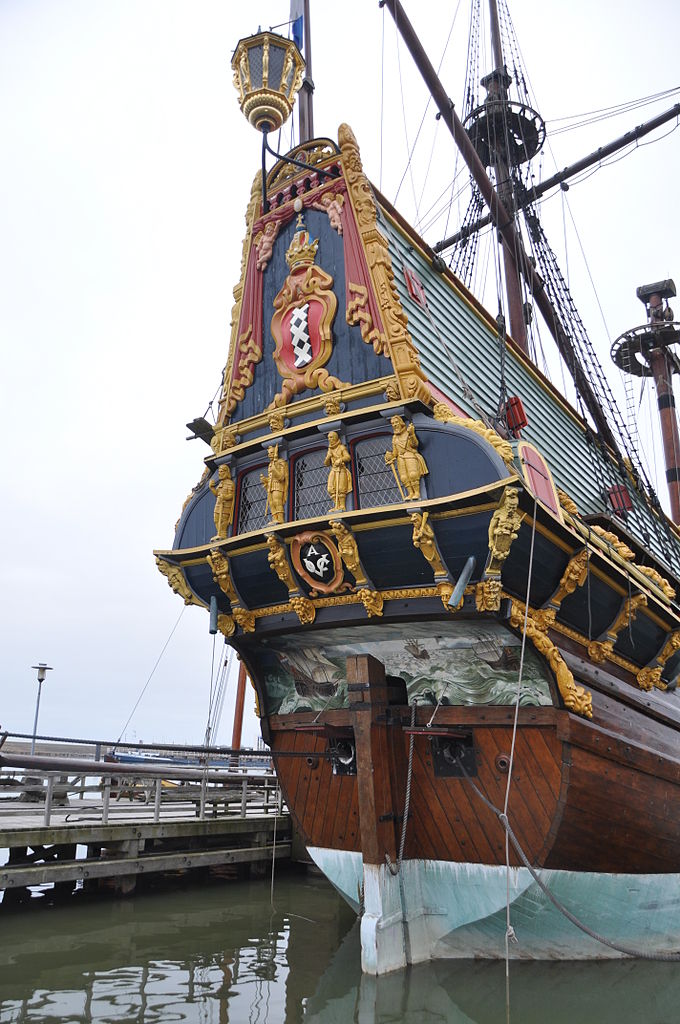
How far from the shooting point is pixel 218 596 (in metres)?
10.6

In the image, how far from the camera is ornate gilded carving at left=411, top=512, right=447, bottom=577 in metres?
8.41

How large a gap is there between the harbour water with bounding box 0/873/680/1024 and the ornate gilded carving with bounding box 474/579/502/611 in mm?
3931

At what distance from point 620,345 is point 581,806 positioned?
2606 centimetres

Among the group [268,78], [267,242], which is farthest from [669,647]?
[268,78]

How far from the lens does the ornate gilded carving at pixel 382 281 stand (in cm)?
930

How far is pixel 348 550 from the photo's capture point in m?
9.00

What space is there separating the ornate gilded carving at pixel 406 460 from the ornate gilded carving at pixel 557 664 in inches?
68.3

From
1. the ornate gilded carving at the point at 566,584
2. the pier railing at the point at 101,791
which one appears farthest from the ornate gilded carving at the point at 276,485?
the pier railing at the point at 101,791

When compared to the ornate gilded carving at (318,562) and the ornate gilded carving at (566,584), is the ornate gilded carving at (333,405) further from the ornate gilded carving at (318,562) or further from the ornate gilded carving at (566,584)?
the ornate gilded carving at (566,584)

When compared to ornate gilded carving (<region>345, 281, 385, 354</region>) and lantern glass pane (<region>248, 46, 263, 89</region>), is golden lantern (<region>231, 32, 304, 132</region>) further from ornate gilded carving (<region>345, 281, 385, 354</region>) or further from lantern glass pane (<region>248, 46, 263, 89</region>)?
ornate gilded carving (<region>345, 281, 385, 354</region>)

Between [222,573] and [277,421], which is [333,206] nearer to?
[277,421]

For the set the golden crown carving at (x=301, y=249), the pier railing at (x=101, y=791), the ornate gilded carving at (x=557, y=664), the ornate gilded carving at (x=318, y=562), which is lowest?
the pier railing at (x=101, y=791)

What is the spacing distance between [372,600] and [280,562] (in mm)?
1295

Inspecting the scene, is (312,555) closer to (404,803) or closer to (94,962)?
(404,803)
